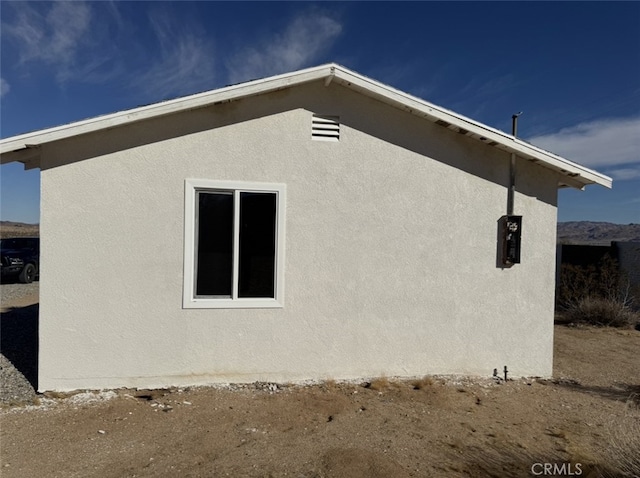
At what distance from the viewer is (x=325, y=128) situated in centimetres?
602

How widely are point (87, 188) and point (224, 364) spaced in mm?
2958

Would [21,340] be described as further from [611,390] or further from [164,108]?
[611,390]

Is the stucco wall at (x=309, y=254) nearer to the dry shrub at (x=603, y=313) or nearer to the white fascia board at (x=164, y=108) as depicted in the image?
the white fascia board at (x=164, y=108)

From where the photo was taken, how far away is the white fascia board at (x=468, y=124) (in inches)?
230

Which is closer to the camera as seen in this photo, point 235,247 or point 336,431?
point 336,431

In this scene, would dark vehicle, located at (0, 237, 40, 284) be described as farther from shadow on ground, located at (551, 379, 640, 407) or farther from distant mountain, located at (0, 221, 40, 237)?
shadow on ground, located at (551, 379, 640, 407)

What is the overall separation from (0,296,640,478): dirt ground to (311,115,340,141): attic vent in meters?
3.55

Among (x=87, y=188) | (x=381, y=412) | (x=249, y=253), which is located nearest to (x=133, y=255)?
(x=87, y=188)

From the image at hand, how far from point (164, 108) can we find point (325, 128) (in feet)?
7.19

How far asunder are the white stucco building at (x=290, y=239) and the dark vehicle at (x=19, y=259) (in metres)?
12.6

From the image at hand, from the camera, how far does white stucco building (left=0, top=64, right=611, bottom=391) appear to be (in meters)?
5.43

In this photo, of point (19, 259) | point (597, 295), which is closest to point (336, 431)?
point (597, 295)

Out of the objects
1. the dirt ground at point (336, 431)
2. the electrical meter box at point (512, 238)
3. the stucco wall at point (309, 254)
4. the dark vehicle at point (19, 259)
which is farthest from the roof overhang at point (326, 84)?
the dark vehicle at point (19, 259)

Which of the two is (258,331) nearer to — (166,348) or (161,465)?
(166,348)
